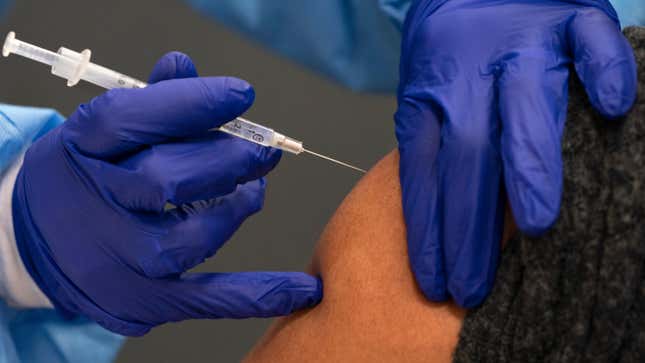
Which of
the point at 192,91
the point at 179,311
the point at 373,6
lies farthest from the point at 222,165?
the point at 373,6

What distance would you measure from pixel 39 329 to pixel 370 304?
64 centimetres

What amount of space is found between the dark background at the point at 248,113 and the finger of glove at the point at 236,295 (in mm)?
870

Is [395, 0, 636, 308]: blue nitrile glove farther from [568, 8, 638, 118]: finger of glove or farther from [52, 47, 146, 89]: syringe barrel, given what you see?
[52, 47, 146, 89]: syringe barrel

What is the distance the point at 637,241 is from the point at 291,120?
3.95 ft

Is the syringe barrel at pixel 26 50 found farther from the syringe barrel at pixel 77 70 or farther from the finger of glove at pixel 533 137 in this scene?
the finger of glove at pixel 533 137

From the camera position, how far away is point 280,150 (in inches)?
40.1

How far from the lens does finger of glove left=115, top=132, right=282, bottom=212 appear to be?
92cm

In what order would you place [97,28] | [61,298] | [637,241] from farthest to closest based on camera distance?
1. [97,28]
2. [61,298]
3. [637,241]

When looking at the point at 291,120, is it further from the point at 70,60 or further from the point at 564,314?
the point at 564,314

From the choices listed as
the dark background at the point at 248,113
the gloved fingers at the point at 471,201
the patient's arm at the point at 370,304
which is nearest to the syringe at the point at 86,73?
the patient's arm at the point at 370,304

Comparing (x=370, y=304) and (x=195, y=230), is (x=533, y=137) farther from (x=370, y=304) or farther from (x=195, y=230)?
(x=195, y=230)

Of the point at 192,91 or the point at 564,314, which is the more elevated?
the point at 192,91

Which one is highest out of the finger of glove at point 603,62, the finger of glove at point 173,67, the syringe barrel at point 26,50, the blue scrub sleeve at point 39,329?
the syringe barrel at point 26,50

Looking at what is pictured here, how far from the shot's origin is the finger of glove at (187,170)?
36.3 inches
